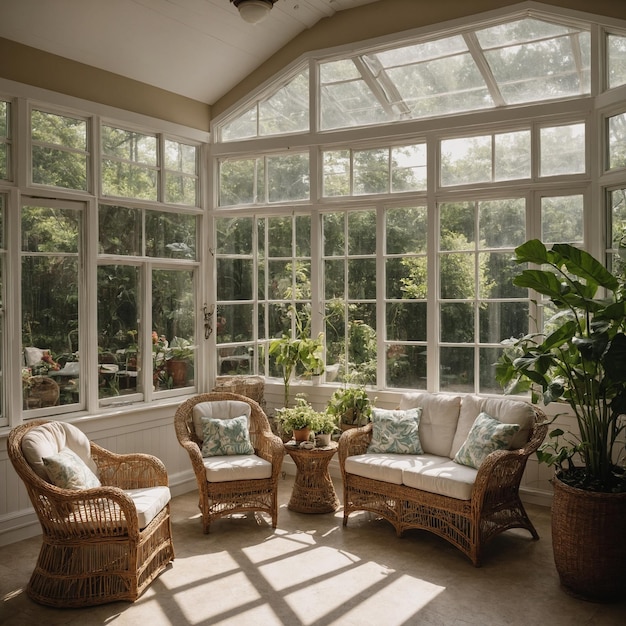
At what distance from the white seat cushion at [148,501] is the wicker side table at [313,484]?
1214mm

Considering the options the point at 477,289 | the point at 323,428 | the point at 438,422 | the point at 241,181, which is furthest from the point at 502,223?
the point at 241,181

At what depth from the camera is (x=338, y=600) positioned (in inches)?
142

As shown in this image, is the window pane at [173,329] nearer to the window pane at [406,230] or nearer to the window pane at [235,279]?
the window pane at [235,279]

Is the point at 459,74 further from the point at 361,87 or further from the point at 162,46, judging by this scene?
the point at 162,46

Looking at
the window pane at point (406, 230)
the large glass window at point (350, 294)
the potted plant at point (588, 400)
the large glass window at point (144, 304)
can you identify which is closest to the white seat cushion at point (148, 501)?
the large glass window at point (144, 304)

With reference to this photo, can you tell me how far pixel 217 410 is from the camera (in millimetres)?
5250

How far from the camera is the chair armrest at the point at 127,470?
4.23 metres

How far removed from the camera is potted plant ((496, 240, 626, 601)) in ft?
11.5

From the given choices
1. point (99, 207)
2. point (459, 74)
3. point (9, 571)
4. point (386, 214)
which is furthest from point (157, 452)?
point (459, 74)

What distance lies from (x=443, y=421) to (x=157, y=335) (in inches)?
103

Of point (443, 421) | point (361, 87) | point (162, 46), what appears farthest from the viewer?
point (361, 87)

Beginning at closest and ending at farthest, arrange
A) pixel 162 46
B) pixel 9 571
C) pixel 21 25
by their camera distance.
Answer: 1. pixel 9 571
2. pixel 21 25
3. pixel 162 46

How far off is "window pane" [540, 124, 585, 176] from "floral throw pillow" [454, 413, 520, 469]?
1.98 metres

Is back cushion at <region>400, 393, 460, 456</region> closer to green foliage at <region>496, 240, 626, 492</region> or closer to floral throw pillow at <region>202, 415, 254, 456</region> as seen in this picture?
green foliage at <region>496, 240, 626, 492</region>
